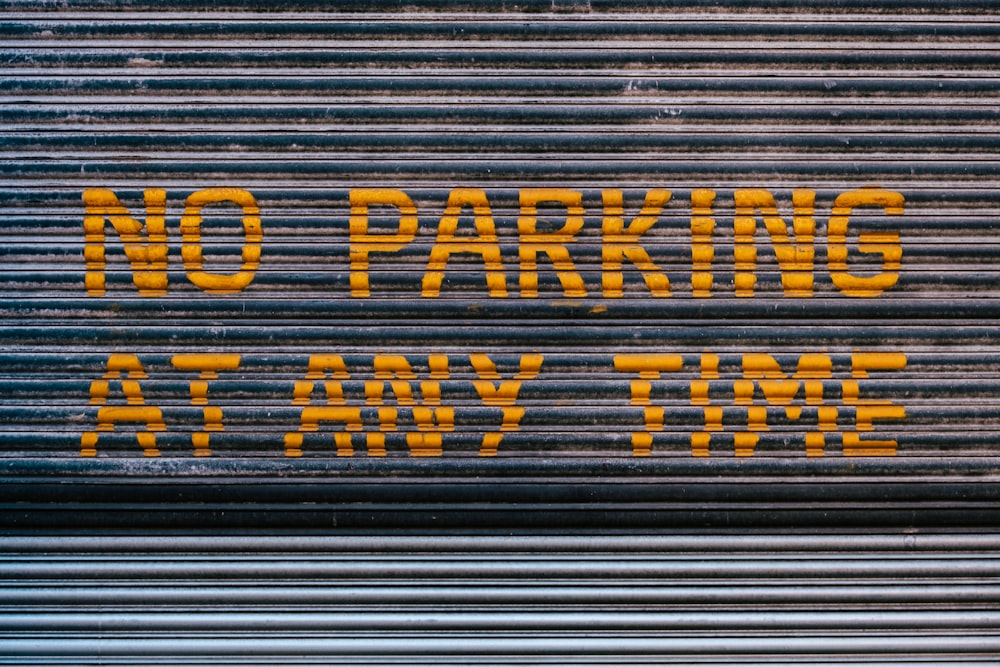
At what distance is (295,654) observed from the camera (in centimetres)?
352

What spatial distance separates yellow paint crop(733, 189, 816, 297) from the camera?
11.8 feet

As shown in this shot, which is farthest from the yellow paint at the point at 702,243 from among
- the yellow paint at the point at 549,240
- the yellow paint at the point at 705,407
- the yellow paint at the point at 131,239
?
the yellow paint at the point at 131,239

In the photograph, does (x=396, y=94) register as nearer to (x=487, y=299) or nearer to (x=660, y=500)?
(x=487, y=299)

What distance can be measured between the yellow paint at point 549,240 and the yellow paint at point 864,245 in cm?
101

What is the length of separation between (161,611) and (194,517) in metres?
0.39

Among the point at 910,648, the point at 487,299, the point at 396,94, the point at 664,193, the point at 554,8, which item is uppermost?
the point at 554,8

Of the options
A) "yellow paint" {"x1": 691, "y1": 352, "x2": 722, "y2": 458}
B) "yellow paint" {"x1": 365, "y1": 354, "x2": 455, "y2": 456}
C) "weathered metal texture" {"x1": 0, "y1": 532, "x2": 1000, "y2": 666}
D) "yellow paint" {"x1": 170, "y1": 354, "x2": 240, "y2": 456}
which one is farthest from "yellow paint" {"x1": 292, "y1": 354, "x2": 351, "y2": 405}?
"yellow paint" {"x1": 691, "y1": 352, "x2": 722, "y2": 458}

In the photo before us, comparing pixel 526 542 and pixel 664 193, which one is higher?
pixel 664 193

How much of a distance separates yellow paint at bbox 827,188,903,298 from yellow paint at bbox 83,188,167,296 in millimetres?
2676

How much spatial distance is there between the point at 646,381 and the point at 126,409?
2059mm

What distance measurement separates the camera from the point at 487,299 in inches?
142

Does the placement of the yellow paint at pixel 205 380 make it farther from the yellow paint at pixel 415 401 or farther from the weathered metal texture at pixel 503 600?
the yellow paint at pixel 415 401

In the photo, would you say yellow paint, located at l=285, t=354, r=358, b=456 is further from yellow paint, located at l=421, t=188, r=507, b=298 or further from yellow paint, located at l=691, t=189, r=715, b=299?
yellow paint, located at l=691, t=189, r=715, b=299

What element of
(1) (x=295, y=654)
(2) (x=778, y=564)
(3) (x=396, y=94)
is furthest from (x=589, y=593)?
(3) (x=396, y=94)
